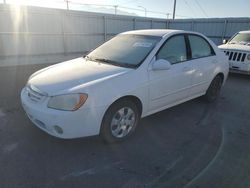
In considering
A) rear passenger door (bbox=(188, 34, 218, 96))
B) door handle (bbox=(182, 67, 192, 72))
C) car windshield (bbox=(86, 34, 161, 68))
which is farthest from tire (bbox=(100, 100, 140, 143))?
rear passenger door (bbox=(188, 34, 218, 96))

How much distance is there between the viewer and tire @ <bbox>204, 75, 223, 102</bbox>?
5035 mm

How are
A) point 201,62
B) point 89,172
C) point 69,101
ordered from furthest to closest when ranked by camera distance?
point 201,62 → point 69,101 → point 89,172

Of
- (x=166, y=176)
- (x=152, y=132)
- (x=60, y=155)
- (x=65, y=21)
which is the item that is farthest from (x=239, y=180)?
(x=65, y=21)

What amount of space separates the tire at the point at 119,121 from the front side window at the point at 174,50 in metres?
1.01

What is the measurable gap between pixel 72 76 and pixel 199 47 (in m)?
2.75

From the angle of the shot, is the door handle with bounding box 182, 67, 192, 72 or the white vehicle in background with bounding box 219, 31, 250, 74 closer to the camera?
the door handle with bounding box 182, 67, 192, 72

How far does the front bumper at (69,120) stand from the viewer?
274 centimetres

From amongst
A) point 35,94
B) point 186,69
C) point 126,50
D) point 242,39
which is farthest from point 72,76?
point 242,39

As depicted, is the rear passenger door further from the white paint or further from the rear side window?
the white paint

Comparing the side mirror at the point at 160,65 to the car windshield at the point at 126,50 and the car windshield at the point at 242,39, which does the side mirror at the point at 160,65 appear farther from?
the car windshield at the point at 242,39

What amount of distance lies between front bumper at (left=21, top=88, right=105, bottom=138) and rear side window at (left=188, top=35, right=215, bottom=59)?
8.07 feet

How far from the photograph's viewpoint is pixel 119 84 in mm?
3035

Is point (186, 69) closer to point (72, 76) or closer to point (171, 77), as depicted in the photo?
point (171, 77)

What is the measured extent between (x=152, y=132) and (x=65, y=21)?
435 inches
